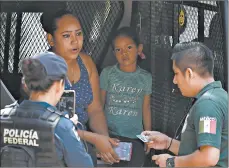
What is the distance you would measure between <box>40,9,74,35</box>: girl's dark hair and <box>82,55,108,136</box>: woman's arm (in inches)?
11.7

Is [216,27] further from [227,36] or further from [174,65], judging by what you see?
[174,65]

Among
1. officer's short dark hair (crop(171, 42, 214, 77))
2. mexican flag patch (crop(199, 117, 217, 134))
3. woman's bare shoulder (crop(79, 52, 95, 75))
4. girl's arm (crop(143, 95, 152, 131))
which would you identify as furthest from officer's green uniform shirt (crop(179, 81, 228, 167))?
woman's bare shoulder (crop(79, 52, 95, 75))

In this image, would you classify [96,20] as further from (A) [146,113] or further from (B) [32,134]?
(B) [32,134]

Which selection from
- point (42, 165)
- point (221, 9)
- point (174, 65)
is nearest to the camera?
point (42, 165)

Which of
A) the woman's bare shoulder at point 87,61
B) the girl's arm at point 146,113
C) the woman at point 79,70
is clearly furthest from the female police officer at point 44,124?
the girl's arm at point 146,113

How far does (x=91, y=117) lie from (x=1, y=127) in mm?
797

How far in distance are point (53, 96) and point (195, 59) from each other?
93cm

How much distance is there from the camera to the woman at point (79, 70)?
387 centimetres

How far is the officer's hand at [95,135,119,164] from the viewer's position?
389 cm

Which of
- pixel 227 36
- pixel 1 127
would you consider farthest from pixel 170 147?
pixel 1 127

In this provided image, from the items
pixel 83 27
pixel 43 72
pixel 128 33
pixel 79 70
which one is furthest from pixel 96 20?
pixel 43 72

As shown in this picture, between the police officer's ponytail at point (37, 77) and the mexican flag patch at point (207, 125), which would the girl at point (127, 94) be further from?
the police officer's ponytail at point (37, 77)

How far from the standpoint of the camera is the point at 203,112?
134 inches

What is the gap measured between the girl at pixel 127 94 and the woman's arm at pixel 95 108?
51mm
